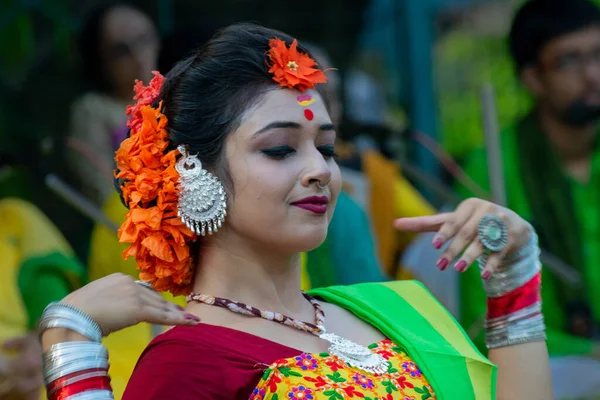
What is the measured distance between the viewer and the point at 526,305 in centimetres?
263

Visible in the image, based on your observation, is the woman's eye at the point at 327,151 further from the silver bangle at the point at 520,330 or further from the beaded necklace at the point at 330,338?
the silver bangle at the point at 520,330

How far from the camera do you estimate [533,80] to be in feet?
17.5

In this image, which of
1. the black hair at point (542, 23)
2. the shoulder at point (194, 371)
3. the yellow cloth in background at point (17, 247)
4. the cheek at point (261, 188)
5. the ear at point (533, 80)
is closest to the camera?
the shoulder at point (194, 371)

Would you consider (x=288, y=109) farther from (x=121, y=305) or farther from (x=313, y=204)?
(x=121, y=305)

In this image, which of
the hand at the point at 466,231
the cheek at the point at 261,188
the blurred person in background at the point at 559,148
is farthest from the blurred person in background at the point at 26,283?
the blurred person in background at the point at 559,148

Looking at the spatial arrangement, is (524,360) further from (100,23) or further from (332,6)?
(332,6)

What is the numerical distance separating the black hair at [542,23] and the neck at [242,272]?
3.13 meters

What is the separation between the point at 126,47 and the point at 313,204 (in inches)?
114

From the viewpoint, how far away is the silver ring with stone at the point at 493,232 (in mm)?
2535

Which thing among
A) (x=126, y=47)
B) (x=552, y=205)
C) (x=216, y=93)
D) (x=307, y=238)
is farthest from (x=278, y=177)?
(x=552, y=205)

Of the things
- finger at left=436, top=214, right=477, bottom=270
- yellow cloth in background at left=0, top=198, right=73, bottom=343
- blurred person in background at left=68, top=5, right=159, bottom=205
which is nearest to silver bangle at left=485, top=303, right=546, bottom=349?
finger at left=436, top=214, right=477, bottom=270

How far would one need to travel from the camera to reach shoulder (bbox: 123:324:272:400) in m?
2.17

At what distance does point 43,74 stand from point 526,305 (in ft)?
11.1

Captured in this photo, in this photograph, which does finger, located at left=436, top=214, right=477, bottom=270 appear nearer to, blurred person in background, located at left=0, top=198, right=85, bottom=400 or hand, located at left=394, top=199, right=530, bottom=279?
hand, located at left=394, top=199, right=530, bottom=279
